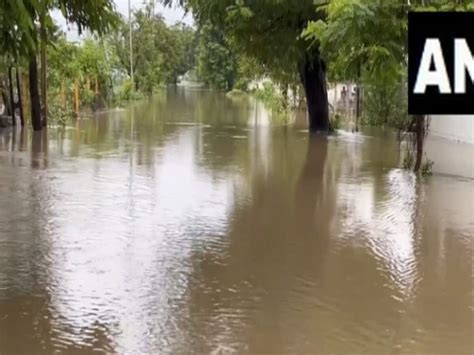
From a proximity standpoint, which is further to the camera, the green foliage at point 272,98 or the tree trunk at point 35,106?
the green foliage at point 272,98

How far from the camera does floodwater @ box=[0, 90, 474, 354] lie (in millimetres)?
5059

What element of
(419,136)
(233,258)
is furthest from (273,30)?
(233,258)

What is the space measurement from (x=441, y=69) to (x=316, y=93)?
605 inches

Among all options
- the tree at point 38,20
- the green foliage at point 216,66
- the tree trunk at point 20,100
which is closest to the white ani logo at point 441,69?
the tree at point 38,20

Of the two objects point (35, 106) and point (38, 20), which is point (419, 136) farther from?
point (35, 106)

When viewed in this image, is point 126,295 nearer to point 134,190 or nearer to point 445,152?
point 134,190

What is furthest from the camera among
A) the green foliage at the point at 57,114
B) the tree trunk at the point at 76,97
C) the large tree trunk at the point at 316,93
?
the tree trunk at the point at 76,97

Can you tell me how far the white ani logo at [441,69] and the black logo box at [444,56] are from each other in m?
0.03

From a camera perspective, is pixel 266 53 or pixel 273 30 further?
pixel 266 53

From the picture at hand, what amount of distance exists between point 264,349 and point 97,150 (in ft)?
39.4

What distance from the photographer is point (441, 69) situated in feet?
19.6

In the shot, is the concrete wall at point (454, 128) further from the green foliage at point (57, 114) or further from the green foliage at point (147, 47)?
the green foliage at point (147, 47)

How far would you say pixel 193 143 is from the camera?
59.6 ft

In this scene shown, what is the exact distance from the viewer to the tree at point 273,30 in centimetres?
1800
